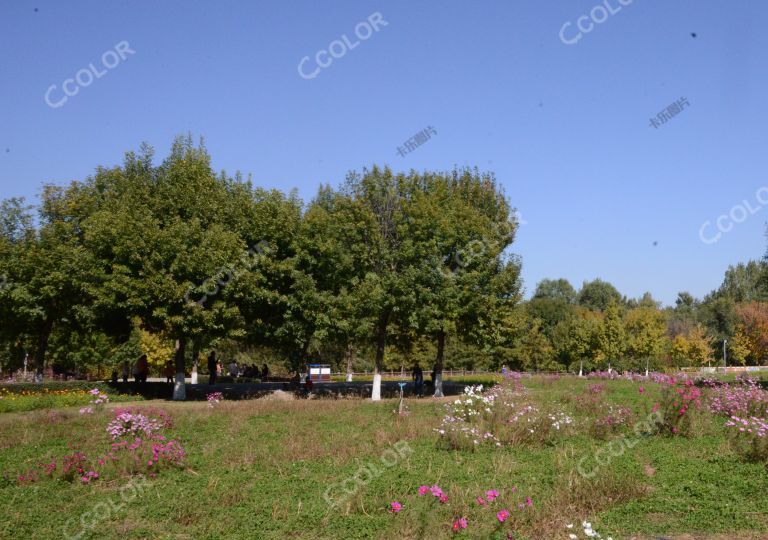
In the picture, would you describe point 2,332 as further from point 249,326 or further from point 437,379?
point 437,379

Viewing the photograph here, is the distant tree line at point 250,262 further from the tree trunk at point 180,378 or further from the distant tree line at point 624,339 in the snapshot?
the distant tree line at point 624,339

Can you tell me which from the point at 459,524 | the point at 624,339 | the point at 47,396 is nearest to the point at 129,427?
the point at 459,524

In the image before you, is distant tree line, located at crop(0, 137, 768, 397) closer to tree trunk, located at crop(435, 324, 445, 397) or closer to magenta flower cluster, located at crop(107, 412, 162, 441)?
tree trunk, located at crop(435, 324, 445, 397)

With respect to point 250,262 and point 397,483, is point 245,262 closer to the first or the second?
point 250,262

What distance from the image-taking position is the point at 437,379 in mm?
31094

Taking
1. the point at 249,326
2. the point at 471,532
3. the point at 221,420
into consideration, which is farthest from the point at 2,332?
the point at 471,532

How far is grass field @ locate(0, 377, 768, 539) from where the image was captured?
29.9ft

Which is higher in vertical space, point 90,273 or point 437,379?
point 90,273

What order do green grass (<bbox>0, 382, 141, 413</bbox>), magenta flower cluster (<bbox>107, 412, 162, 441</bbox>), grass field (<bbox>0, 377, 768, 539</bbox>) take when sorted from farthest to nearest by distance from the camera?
green grass (<bbox>0, 382, 141, 413</bbox>) < magenta flower cluster (<bbox>107, 412, 162, 441</bbox>) < grass field (<bbox>0, 377, 768, 539</bbox>)

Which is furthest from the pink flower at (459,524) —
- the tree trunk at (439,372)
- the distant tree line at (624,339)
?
the distant tree line at (624,339)

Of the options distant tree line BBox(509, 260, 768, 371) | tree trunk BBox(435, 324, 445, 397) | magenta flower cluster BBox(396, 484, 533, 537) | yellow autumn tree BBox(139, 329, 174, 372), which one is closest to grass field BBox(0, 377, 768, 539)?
magenta flower cluster BBox(396, 484, 533, 537)

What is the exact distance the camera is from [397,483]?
11.1 metres

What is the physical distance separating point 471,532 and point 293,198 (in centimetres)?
2610

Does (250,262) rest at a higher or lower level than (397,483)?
higher
